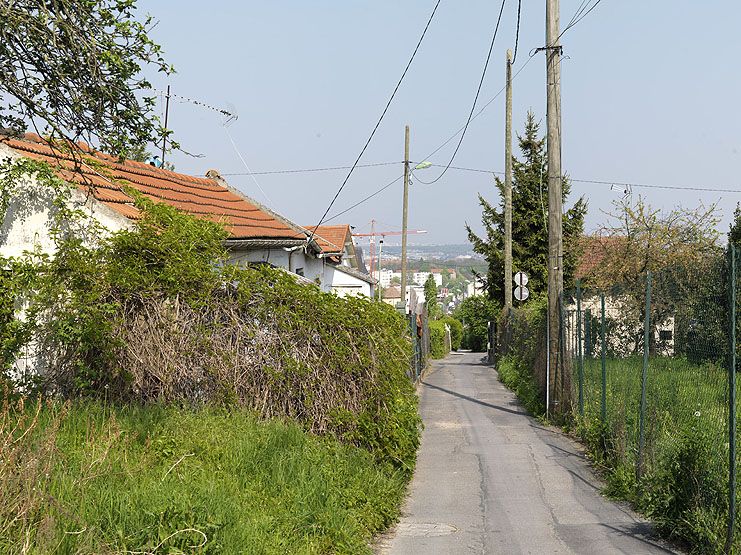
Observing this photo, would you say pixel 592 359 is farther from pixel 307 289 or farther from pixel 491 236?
pixel 491 236

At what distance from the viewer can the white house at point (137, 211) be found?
10.9 m

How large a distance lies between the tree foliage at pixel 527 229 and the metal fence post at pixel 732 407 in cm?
3513

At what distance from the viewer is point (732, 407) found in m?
7.26

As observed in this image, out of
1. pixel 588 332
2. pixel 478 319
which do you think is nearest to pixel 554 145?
pixel 588 332

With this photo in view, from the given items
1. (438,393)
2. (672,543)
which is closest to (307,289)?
(672,543)

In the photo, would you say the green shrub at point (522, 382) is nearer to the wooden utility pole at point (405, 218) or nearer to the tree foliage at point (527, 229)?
the wooden utility pole at point (405, 218)

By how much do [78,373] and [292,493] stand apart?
12.1 ft

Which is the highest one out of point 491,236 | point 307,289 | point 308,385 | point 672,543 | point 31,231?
point 491,236

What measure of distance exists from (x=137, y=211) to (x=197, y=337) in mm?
3050

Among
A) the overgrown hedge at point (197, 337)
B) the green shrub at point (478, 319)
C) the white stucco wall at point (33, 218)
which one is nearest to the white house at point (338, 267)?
the white stucco wall at point (33, 218)

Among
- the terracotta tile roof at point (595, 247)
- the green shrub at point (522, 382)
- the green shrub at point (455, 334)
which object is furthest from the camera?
the green shrub at point (455, 334)

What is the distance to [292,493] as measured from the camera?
300 inches

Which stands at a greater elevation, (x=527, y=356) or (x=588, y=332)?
(x=588, y=332)

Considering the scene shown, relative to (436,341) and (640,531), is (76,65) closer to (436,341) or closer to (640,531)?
(640,531)
